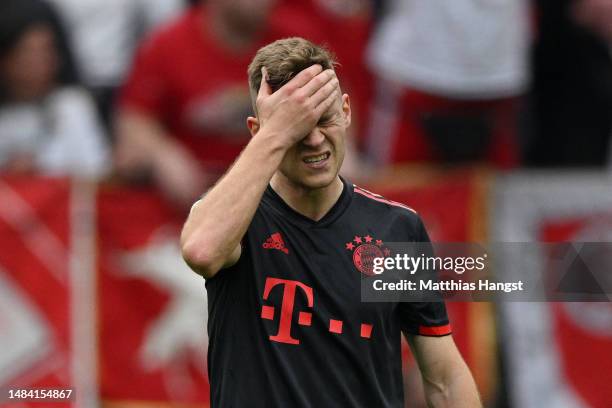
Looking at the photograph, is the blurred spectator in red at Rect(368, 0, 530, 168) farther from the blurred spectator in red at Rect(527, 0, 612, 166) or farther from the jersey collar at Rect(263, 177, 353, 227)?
the jersey collar at Rect(263, 177, 353, 227)

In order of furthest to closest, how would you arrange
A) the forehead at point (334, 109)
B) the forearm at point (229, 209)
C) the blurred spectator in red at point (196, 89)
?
1. the blurred spectator in red at point (196, 89)
2. the forehead at point (334, 109)
3. the forearm at point (229, 209)

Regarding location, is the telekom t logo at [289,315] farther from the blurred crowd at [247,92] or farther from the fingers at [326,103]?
the blurred crowd at [247,92]

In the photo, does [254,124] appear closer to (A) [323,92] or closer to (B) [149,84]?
(A) [323,92]

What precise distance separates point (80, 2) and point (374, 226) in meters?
4.96

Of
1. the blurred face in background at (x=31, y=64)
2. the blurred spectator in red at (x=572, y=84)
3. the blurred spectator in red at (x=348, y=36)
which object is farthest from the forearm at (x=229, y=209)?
the blurred spectator in red at (x=572, y=84)

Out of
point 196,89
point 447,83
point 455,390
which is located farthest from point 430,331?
point 447,83

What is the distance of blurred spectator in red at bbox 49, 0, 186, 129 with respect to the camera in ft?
29.6

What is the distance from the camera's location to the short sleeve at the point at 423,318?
4.66 m

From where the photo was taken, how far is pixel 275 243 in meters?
4.55

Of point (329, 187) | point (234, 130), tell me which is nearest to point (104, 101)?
point (234, 130)

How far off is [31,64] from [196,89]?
123 cm

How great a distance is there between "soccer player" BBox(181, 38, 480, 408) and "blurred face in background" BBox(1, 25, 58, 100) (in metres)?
4.39

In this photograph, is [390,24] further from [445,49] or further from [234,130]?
[234,130]

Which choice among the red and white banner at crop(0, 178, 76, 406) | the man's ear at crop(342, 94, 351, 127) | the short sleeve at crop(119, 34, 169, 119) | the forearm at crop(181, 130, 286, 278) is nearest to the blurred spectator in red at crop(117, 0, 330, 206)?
the short sleeve at crop(119, 34, 169, 119)
